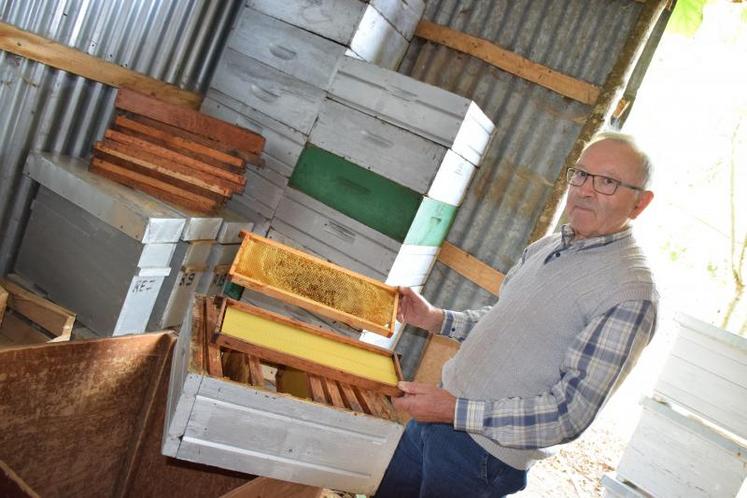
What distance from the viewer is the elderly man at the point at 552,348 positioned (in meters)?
1.69

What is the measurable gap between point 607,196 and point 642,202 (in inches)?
5.5

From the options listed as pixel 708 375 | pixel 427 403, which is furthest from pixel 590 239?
pixel 708 375

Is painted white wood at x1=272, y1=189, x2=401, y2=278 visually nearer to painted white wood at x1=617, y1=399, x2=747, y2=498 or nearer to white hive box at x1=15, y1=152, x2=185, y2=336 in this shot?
white hive box at x1=15, y1=152, x2=185, y2=336

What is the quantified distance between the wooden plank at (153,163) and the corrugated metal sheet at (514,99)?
224cm

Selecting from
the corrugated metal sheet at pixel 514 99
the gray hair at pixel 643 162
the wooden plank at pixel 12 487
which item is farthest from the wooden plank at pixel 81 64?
the gray hair at pixel 643 162

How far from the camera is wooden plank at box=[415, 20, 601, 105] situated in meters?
4.13

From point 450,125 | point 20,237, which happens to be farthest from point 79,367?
point 450,125

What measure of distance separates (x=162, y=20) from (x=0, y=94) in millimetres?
1245

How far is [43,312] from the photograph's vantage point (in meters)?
3.10

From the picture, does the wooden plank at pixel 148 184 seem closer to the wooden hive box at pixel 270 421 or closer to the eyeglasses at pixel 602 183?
the wooden hive box at pixel 270 421

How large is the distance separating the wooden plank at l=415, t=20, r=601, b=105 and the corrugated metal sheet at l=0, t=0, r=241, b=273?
1890 mm

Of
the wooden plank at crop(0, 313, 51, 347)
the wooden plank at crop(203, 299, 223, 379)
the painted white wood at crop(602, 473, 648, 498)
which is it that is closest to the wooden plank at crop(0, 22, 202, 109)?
the wooden plank at crop(0, 313, 51, 347)

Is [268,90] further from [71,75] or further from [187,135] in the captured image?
[71,75]

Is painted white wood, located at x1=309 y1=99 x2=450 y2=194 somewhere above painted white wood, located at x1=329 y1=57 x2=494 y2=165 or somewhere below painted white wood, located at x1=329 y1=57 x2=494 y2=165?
below
